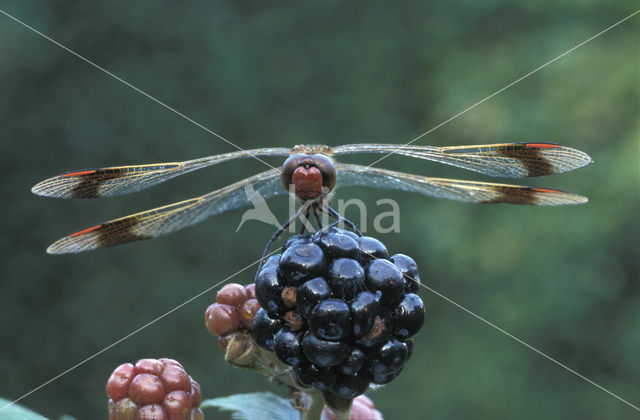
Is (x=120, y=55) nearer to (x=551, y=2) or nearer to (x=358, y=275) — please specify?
(x=551, y=2)

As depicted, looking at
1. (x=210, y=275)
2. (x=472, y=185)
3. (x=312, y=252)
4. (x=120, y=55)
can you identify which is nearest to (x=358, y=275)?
(x=312, y=252)

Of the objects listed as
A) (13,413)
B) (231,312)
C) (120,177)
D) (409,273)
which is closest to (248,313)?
(231,312)

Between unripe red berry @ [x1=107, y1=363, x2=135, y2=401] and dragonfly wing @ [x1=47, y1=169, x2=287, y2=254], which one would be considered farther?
dragonfly wing @ [x1=47, y1=169, x2=287, y2=254]

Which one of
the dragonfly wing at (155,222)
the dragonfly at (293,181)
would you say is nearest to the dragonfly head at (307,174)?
the dragonfly at (293,181)

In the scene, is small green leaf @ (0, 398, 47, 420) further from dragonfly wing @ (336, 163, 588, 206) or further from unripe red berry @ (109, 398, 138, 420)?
dragonfly wing @ (336, 163, 588, 206)

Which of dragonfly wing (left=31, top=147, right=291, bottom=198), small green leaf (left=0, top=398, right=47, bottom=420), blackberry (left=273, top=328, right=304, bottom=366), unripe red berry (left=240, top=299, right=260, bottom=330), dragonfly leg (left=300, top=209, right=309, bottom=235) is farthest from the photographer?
dragonfly wing (left=31, top=147, right=291, bottom=198)

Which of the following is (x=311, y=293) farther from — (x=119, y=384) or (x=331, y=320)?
(x=119, y=384)

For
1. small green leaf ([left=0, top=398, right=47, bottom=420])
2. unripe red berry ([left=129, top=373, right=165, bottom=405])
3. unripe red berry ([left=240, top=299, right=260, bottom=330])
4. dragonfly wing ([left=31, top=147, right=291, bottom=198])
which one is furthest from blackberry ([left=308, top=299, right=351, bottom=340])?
dragonfly wing ([left=31, top=147, right=291, bottom=198])
